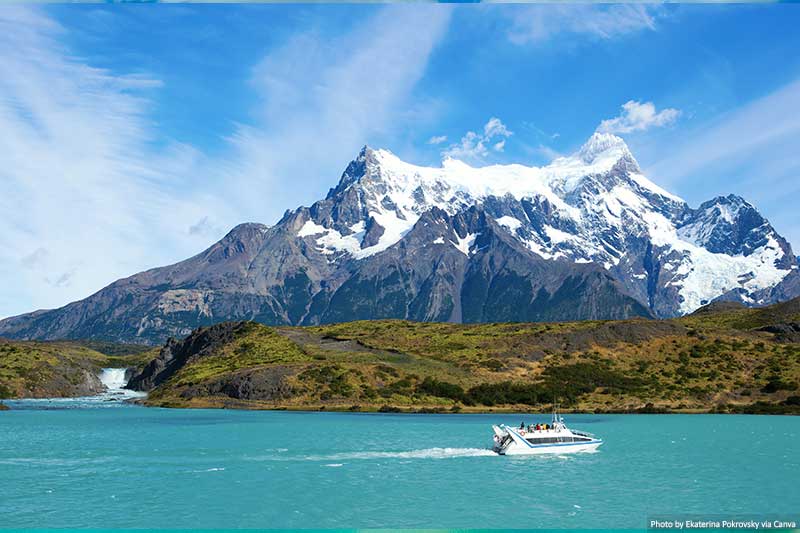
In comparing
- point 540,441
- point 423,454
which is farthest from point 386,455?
point 540,441

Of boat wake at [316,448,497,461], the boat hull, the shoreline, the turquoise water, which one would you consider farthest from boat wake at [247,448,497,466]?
the shoreline

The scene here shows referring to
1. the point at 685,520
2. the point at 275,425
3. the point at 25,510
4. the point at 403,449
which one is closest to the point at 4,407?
the point at 275,425

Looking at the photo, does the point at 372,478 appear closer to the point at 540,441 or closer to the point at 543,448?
the point at 543,448

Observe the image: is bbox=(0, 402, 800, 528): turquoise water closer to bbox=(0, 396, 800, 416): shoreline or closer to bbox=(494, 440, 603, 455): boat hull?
bbox=(494, 440, 603, 455): boat hull

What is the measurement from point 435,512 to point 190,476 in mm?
30621

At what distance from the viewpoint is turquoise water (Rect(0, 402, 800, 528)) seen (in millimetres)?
60594

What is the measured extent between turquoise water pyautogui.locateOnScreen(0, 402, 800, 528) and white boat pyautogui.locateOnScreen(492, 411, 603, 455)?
2492mm

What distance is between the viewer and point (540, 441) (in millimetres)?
102312

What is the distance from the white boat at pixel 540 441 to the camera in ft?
327

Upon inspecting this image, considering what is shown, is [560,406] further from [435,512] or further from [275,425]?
[435,512]

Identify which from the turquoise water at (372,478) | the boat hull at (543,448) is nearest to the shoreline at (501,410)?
the turquoise water at (372,478)

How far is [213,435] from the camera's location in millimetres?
122500

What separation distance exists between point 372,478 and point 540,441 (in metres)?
32.5

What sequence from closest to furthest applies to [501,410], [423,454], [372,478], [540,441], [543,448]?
[372,478], [423,454], [543,448], [540,441], [501,410]
